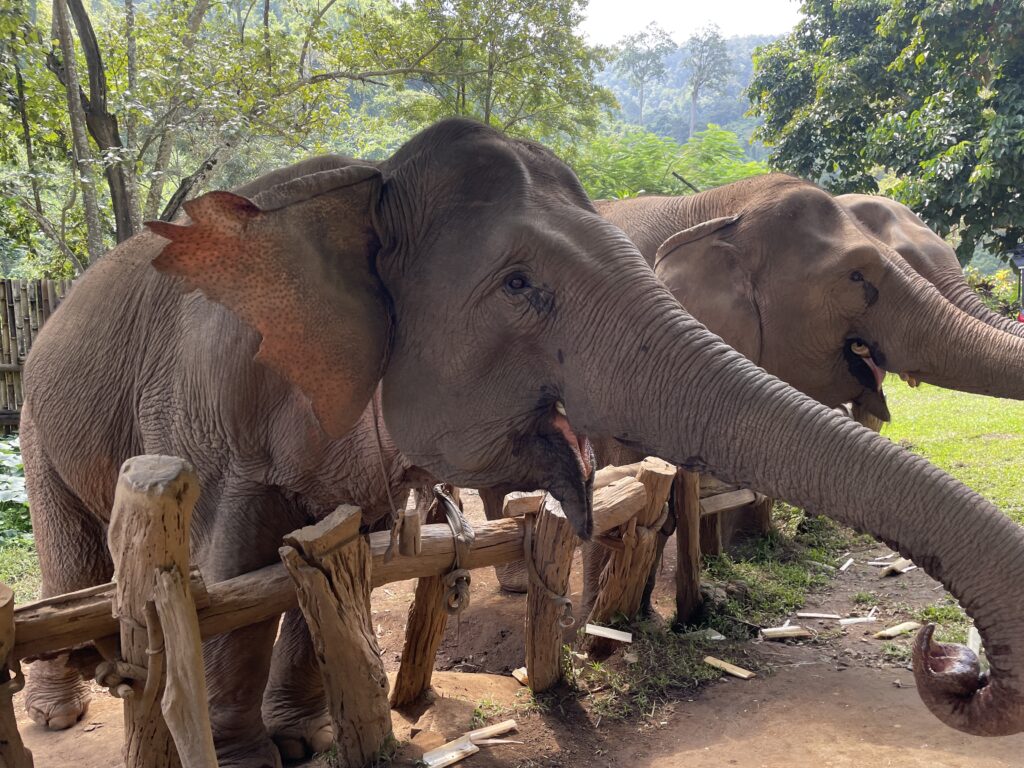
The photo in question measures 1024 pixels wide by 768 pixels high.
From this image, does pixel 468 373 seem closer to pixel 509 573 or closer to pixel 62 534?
pixel 62 534

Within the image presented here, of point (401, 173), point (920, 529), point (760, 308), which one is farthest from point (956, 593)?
point (760, 308)

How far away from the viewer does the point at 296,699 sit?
12.1 ft

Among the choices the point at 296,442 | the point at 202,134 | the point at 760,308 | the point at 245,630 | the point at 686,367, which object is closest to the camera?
the point at 686,367

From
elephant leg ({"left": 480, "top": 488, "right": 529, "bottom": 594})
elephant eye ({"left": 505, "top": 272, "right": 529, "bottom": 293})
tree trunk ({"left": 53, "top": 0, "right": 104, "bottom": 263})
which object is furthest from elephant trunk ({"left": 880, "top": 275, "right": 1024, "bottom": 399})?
tree trunk ({"left": 53, "top": 0, "right": 104, "bottom": 263})

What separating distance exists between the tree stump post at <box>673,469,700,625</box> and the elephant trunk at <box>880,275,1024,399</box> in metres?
1.44

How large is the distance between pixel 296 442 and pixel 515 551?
6.75 ft

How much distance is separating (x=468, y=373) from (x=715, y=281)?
3.21 metres

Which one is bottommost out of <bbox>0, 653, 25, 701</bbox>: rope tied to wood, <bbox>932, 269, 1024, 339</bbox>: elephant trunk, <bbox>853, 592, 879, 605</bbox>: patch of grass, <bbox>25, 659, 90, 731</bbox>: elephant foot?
<bbox>853, 592, 879, 605</bbox>: patch of grass

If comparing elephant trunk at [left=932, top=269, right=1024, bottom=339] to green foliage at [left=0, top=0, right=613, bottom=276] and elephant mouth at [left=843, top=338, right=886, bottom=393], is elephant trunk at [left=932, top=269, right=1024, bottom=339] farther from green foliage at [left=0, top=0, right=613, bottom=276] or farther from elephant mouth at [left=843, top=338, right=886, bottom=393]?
green foliage at [left=0, top=0, right=613, bottom=276]

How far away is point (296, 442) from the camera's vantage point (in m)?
2.49

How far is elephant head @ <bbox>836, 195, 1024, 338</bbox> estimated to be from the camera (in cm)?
536

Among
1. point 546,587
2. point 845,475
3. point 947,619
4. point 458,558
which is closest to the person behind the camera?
point 845,475

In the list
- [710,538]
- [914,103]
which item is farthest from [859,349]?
[914,103]

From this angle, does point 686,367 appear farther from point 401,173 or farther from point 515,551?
point 515,551
